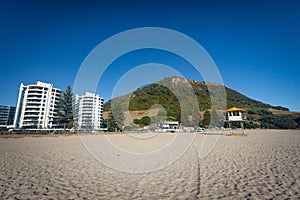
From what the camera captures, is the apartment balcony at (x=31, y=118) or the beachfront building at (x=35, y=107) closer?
the beachfront building at (x=35, y=107)

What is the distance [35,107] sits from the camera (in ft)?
162

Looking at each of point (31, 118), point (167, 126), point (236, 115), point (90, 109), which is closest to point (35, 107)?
point (31, 118)

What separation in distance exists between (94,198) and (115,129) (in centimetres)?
3953

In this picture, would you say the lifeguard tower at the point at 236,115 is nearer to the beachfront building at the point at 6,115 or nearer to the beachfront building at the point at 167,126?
the beachfront building at the point at 167,126

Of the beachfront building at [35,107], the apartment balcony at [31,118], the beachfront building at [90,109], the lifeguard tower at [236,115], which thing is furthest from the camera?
the beachfront building at [90,109]

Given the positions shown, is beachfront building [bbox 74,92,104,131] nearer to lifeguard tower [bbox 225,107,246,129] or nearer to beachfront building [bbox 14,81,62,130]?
beachfront building [bbox 14,81,62,130]

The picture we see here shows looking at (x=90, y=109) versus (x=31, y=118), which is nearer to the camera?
(x=31, y=118)

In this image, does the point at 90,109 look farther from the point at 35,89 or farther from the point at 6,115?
the point at 6,115

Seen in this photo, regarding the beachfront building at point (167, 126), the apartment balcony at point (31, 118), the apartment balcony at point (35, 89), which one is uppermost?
the apartment balcony at point (35, 89)

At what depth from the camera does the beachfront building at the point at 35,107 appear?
4778 centimetres

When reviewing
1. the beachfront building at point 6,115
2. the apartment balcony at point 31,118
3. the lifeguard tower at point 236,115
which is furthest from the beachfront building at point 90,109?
the lifeguard tower at point 236,115

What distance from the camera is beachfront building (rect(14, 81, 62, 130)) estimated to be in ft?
157

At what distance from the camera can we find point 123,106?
43281mm

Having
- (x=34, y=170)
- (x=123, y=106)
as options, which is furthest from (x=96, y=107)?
(x=34, y=170)
